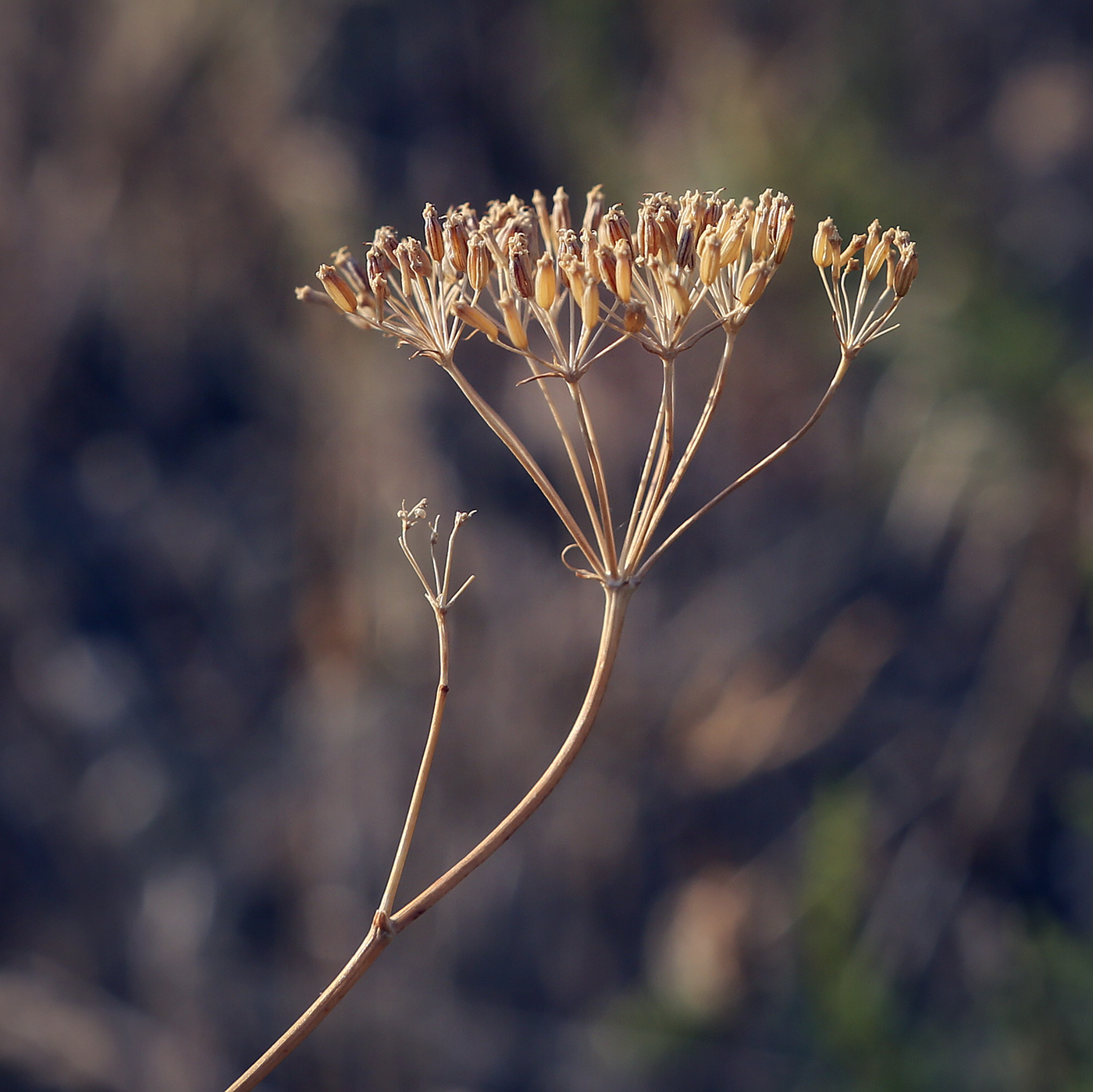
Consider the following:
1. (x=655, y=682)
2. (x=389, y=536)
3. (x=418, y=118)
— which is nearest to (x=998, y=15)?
(x=418, y=118)

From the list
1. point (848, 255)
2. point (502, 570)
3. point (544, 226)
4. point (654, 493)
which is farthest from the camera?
point (502, 570)

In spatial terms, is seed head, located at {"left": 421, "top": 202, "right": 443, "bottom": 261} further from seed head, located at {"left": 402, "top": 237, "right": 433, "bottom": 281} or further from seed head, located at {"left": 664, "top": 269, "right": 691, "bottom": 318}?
seed head, located at {"left": 664, "top": 269, "right": 691, "bottom": 318}

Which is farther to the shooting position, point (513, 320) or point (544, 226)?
point (544, 226)

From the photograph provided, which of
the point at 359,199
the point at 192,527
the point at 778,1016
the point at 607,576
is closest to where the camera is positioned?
the point at 607,576

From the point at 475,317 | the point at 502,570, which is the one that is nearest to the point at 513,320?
the point at 475,317

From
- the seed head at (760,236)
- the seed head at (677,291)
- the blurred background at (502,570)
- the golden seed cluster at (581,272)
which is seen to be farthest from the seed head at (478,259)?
the blurred background at (502,570)

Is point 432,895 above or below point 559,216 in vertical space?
below

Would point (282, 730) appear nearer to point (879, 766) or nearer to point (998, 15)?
point (879, 766)

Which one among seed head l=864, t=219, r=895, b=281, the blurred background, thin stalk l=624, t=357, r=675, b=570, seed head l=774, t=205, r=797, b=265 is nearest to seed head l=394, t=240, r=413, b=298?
thin stalk l=624, t=357, r=675, b=570

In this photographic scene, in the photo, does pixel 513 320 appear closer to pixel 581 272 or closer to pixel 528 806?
pixel 581 272
